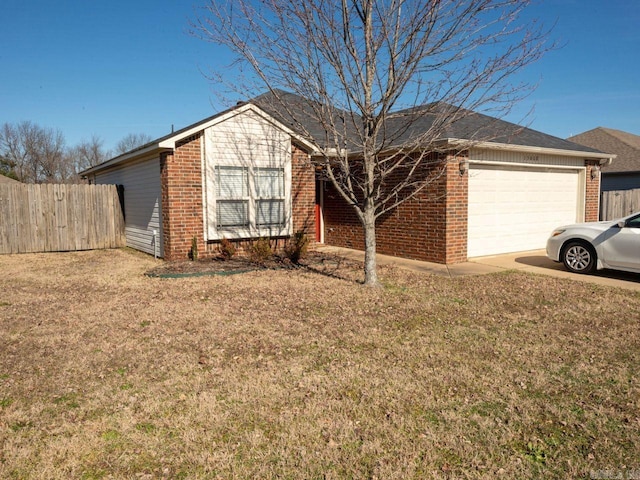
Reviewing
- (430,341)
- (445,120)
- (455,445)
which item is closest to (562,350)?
(430,341)

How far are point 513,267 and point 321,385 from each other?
7.07 m

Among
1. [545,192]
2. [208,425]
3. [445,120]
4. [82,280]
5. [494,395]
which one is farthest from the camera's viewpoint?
[545,192]

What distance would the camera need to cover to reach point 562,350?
4.83 meters

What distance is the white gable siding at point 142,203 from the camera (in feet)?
36.7

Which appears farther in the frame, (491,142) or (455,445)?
(491,142)

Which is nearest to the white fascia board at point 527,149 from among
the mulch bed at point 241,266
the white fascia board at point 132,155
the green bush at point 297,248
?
the mulch bed at point 241,266

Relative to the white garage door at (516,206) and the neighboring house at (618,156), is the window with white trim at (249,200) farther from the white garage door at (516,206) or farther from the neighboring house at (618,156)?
the neighboring house at (618,156)

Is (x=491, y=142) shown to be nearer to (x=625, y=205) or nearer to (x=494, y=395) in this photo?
(x=494, y=395)

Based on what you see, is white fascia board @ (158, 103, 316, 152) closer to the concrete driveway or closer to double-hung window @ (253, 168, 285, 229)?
double-hung window @ (253, 168, 285, 229)

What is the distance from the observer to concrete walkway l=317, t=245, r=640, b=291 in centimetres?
853

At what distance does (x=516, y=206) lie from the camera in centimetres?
1162

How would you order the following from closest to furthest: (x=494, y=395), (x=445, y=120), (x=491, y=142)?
(x=494, y=395) → (x=445, y=120) → (x=491, y=142)

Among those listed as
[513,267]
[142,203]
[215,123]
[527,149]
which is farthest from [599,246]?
[142,203]

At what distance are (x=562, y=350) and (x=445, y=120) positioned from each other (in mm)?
4572
